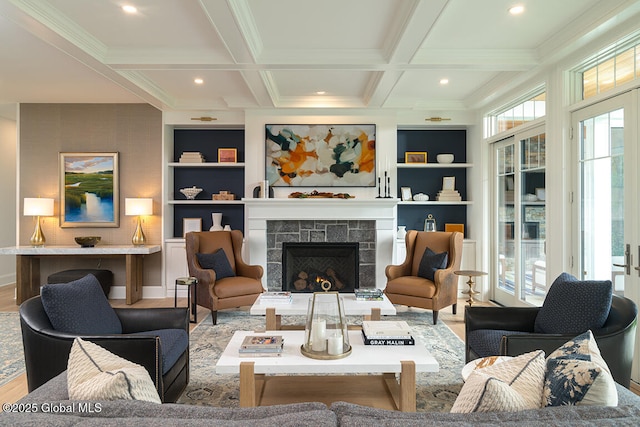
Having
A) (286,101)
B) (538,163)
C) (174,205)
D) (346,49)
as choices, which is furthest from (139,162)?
(538,163)

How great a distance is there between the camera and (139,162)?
5703 mm

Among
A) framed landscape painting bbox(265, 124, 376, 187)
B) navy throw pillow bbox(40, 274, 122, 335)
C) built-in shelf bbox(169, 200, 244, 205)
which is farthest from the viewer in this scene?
built-in shelf bbox(169, 200, 244, 205)

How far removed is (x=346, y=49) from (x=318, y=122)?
1873mm

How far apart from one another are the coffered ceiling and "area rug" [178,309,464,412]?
2.53 meters

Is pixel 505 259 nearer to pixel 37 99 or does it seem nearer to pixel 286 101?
pixel 286 101

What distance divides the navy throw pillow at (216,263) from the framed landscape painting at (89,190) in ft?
6.04

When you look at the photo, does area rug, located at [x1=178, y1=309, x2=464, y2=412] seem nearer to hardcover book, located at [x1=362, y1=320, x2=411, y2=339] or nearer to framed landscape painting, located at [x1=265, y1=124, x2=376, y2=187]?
hardcover book, located at [x1=362, y1=320, x2=411, y2=339]

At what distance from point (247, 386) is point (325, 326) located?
517 millimetres

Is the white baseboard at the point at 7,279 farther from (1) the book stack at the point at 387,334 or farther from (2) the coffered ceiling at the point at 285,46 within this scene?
(1) the book stack at the point at 387,334

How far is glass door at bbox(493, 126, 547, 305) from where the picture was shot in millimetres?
4262

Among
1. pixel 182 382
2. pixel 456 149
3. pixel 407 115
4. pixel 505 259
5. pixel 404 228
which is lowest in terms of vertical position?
pixel 182 382

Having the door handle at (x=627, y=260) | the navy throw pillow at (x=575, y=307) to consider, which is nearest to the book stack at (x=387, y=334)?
the navy throw pillow at (x=575, y=307)

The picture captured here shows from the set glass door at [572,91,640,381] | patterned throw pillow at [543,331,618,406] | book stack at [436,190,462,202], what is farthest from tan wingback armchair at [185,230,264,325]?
patterned throw pillow at [543,331,618,406]

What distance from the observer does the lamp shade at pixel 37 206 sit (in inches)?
207
